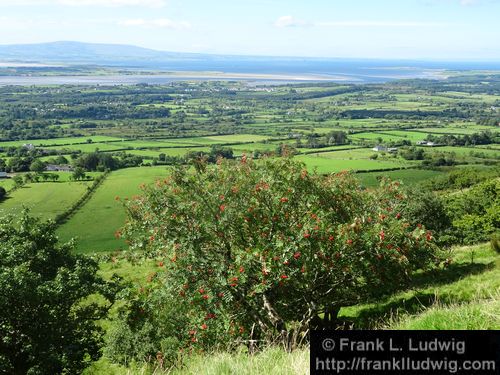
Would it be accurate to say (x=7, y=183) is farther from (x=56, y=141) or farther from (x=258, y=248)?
(x=258, y=248)

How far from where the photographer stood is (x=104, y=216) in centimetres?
8319

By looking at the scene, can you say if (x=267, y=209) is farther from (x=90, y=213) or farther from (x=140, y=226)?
(x=90, y=213)

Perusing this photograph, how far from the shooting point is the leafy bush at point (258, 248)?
590 inches

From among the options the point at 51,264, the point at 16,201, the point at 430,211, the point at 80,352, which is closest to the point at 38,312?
the point at 80,352

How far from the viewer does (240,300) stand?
51.6 feet

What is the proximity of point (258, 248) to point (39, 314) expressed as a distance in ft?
33.2

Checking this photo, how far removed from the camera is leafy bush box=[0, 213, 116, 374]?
659 inches

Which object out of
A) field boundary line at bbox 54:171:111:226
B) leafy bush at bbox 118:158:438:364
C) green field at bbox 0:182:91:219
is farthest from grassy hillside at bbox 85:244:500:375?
green field at bbox 0:182:91:219

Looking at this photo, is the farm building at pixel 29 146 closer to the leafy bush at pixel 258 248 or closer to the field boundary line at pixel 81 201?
the field boundary line at pixel 81 201

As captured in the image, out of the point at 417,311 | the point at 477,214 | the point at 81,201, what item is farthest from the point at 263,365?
the point at 81,201

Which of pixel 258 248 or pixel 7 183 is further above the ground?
pixel 258 248

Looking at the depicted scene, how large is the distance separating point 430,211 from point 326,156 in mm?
85589

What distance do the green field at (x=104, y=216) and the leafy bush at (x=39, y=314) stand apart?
3866cm

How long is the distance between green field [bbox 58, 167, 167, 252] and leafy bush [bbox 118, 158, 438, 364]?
141ft
